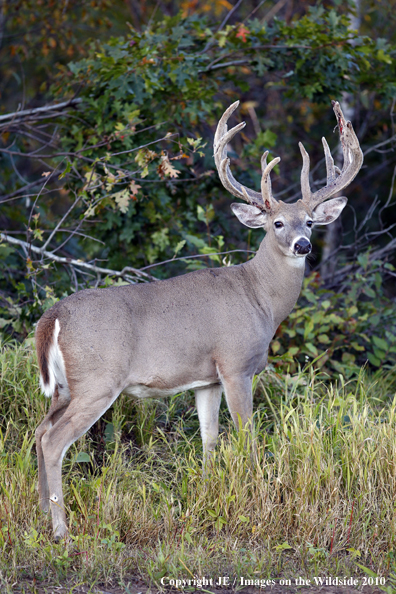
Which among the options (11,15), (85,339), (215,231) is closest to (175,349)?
(85,339)

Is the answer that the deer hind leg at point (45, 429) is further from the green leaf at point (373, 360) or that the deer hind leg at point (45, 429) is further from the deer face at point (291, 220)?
the green leaf at point (373, 360)

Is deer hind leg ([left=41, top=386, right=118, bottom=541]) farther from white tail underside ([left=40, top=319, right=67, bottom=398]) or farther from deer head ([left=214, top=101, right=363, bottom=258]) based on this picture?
deer head ([left=214, top=101, right=363, bottom=258])

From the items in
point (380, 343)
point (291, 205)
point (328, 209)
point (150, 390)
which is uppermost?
point (291, 205)

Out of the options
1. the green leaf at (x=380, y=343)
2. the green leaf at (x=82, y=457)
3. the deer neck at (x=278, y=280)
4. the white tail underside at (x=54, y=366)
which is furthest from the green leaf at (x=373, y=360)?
the white tail underside at (x=54, y=366)

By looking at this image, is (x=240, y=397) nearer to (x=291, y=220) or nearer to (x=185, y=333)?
(x=185, y=333)

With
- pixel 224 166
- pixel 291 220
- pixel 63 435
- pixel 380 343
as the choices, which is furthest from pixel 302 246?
pixel 380 343

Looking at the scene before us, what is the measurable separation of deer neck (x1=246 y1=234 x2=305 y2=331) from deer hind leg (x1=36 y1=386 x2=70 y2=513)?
1.46m

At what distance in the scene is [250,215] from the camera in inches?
191

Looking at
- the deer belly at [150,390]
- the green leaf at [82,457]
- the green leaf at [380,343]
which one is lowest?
the green leaf at [380,343]

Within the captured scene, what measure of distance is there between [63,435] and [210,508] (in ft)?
3.06

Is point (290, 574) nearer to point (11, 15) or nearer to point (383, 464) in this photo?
point (383, 464)

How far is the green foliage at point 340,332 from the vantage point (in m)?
6.18

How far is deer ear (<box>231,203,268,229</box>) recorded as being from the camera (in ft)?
15.8

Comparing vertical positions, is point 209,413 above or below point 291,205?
below
